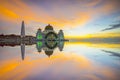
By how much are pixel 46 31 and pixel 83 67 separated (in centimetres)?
7177

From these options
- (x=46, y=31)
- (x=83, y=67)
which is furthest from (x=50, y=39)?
(x=83, y=67)

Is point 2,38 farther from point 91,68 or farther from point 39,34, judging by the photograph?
point 91,68

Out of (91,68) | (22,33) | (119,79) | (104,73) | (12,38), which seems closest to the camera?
(119,79)

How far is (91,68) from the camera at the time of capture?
50.9 feet

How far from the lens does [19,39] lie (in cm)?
8150

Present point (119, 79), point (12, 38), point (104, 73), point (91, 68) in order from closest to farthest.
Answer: point (119, 79), point (104, 73), point (91, 68), point (12, 38)

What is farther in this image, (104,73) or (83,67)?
(83,67)

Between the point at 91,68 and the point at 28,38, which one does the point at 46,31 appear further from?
the point at 91,68

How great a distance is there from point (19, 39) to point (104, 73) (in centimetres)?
6933

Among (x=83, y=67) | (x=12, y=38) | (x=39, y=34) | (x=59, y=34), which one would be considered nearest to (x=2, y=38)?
(x=12, y=38)

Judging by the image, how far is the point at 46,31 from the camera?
87.4 metres

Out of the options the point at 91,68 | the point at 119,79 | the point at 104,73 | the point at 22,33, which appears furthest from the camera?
the point at 22,33

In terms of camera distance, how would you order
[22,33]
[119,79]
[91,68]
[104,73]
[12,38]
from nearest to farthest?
1. [119,79]
2. [104,73]
3. [91,68]
4. [22,33]
5. [12,38]

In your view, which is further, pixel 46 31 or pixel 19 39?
A: pixel 46 31
